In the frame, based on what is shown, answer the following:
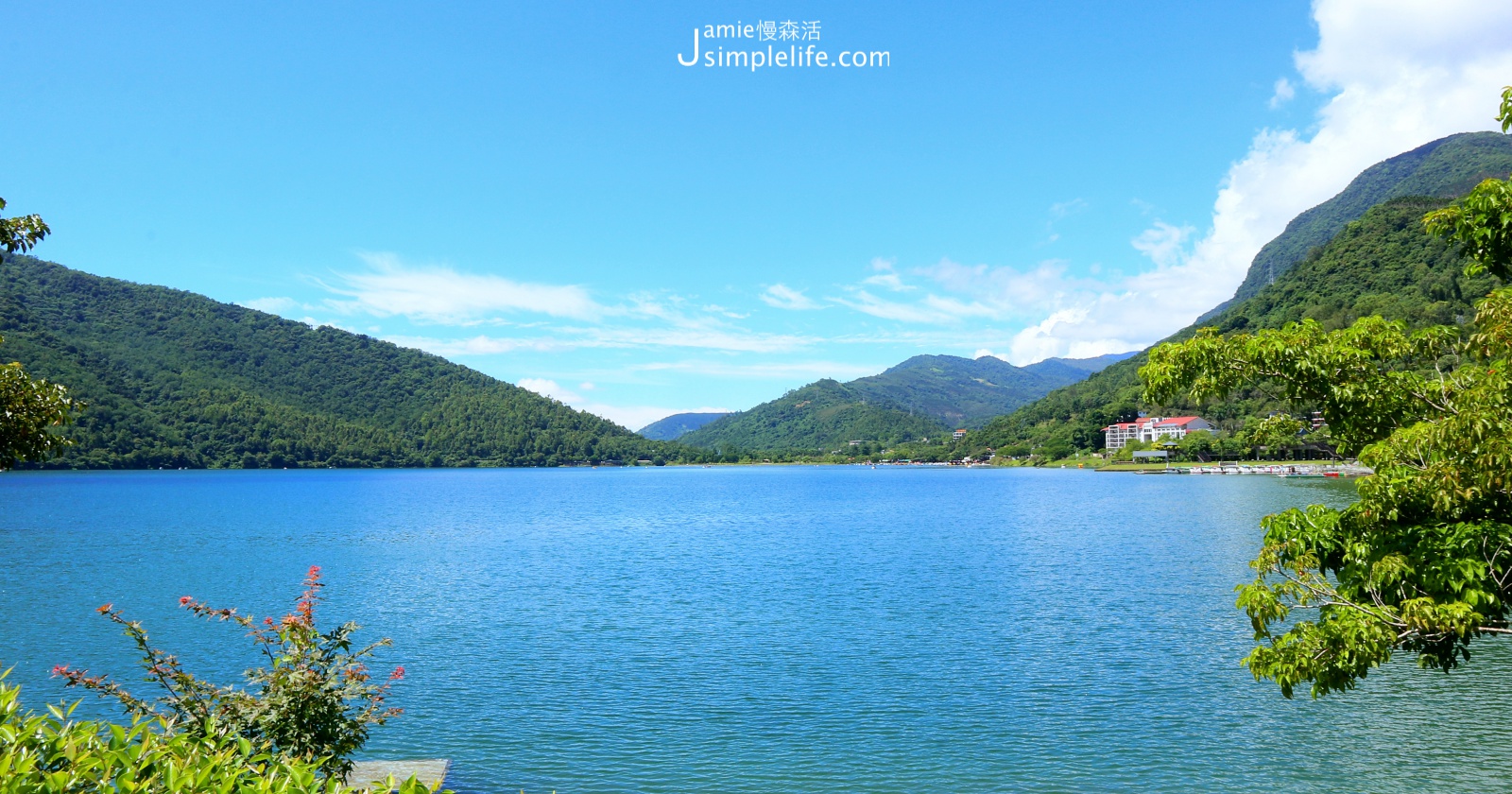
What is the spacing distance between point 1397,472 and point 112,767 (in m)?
8.47

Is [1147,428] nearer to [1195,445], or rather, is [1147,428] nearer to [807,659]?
[1195,445]

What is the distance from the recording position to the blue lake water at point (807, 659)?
12461 mm

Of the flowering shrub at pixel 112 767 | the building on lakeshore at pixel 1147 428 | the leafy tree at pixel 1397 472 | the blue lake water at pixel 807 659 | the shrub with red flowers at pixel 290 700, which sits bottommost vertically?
the blue lake water at pixel 807 659

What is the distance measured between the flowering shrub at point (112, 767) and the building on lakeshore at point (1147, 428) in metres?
175

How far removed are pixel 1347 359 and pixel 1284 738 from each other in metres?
9.52

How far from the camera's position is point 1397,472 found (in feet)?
21.5

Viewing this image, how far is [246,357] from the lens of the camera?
195625mm

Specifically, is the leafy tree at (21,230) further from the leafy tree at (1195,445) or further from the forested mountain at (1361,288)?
the leafy tree at (1195,445)

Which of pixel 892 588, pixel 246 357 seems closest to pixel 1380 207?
pixel 892 588

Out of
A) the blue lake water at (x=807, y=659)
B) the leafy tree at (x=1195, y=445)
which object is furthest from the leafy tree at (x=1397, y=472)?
the leafy tree at (x=1195, y=445)

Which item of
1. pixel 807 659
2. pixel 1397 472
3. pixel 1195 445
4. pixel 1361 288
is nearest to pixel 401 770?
pixel 807 659

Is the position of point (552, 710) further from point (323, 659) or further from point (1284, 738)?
point (1284, 738)

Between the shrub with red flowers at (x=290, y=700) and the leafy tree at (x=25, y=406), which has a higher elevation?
the leafy tree at (x=25, y=406)

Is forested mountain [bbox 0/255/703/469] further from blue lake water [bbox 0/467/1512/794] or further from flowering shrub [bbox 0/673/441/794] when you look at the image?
flowering shrub [bbox 0/673/441/794]
